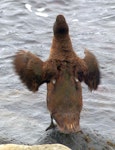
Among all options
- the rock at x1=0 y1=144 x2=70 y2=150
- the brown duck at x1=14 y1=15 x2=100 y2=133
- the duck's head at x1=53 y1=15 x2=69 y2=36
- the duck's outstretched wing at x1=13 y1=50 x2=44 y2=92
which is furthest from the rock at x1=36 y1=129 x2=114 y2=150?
the duck's head at x1=53 y1=15 x2=69 y2=36

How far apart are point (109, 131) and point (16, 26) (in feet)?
24.3

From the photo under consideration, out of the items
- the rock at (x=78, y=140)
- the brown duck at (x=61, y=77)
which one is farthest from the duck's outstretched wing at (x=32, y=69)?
the rock at (x=78, y=140)

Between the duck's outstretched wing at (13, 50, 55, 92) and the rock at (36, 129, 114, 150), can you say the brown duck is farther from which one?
the rock at (36, 129, 114, 150)

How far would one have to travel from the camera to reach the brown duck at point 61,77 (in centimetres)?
794

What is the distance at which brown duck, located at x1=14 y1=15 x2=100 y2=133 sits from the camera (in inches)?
313

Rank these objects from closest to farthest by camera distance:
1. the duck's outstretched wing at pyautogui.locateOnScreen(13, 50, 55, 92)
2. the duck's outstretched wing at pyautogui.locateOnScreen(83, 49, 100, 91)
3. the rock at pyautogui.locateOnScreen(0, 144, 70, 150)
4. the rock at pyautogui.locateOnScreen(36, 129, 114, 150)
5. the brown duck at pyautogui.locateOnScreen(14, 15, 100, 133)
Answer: the rock at pyautogui.locateOnScreen(0, 144, 70, 150), the rock at pyautogui.locateOnScreen(36, 129, 114, 150), the brown duck at pyautogui.locateOnScreen(14, 15, 100, 133), the duck's outstretched wing at pyautogui.locateOnScreen(13, 50, 55, 92), the duck's outstretched wing at pyautogui.locateOnScreen(83, 49, 100, 91)

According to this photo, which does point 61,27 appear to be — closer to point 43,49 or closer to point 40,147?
point 40,147

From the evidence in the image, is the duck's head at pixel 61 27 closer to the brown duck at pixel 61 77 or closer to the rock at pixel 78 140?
the brown duck at pixel 61 77

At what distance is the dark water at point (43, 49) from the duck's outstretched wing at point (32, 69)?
1417mm

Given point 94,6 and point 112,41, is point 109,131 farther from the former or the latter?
point 94,6

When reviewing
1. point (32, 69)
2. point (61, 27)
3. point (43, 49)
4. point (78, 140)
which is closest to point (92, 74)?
point (61, 27)

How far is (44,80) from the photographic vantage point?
8156 millimetres

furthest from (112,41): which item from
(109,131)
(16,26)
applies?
(109,131)

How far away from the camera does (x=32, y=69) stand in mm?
8070
